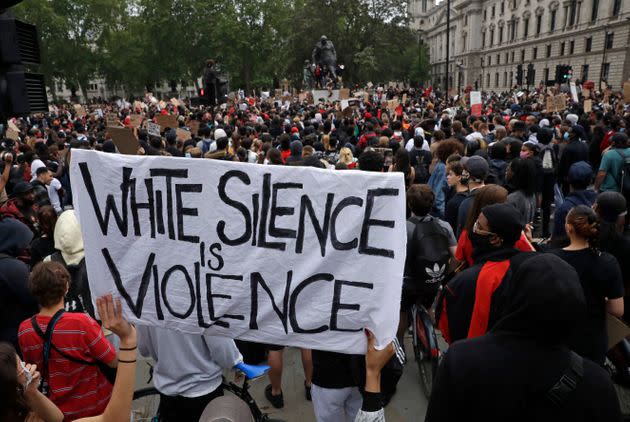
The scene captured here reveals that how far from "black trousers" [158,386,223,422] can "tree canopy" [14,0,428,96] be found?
38.9 meters

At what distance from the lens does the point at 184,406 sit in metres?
2.35

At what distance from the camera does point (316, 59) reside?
884 inches

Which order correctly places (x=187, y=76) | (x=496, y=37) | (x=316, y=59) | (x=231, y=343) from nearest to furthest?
(x=231, y=343) < (x=316, y=59) < (x=187, y=76) < (x=496, y=37)

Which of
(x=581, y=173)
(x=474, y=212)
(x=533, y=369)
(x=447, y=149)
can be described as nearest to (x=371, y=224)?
(x=533, y=369)

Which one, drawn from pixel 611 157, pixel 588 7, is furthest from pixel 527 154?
pixel 588 7

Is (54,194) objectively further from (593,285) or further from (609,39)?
(609,39)

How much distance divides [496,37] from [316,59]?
60.3 meters

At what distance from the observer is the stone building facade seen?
47.8m

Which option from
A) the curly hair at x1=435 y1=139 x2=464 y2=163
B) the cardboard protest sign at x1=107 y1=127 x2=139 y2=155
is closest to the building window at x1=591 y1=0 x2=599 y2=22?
the curly hair at x1=435 y1=139 x2=464 y2=163

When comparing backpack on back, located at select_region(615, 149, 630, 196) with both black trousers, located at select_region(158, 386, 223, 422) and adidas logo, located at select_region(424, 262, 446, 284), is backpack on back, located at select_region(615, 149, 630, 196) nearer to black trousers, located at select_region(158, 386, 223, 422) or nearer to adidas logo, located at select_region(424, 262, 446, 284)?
adidas logo, located at select_region(424, 262, 446, 284)

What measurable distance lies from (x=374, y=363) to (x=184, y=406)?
1.12 metres

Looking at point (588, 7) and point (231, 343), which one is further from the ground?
point (588, 7)

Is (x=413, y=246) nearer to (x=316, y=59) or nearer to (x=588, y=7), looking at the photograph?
(x=316, y=59)

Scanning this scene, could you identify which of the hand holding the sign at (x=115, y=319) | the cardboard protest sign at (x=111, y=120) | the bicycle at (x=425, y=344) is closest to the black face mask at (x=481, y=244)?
the bicycle at (x=425, y=344)
